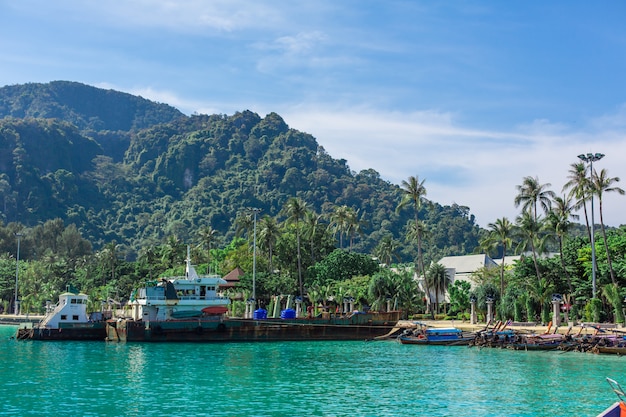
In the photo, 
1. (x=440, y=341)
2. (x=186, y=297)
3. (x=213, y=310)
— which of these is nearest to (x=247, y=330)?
(x=213, y=310)

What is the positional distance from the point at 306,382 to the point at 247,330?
3104cm

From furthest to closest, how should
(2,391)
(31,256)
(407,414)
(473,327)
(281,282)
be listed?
(31,256) < (281,282) < (473,327) < (2,391) < (407,414)

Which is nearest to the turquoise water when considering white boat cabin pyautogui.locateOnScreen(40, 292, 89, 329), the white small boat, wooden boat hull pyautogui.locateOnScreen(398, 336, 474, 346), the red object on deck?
wooden boat hull pyautogui.locateOnScreen(398, 336, 474, 346)

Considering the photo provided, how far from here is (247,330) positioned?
7038 centimetres

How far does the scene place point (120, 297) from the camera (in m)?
120

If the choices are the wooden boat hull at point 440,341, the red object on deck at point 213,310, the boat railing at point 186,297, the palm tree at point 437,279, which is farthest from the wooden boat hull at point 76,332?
the palm tree at point 437,279

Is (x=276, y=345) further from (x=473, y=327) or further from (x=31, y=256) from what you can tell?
(x=31, y=256)

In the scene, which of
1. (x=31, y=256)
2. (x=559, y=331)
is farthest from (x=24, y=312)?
(x=559, y=331)

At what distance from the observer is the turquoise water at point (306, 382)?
32031 millimetres

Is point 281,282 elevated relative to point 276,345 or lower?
elevated

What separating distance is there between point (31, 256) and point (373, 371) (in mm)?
148555

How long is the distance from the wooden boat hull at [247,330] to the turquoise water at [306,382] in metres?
8.37

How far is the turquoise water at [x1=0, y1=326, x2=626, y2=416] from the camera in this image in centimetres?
3203

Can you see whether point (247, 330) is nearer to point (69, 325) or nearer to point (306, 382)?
point (69, 325)
